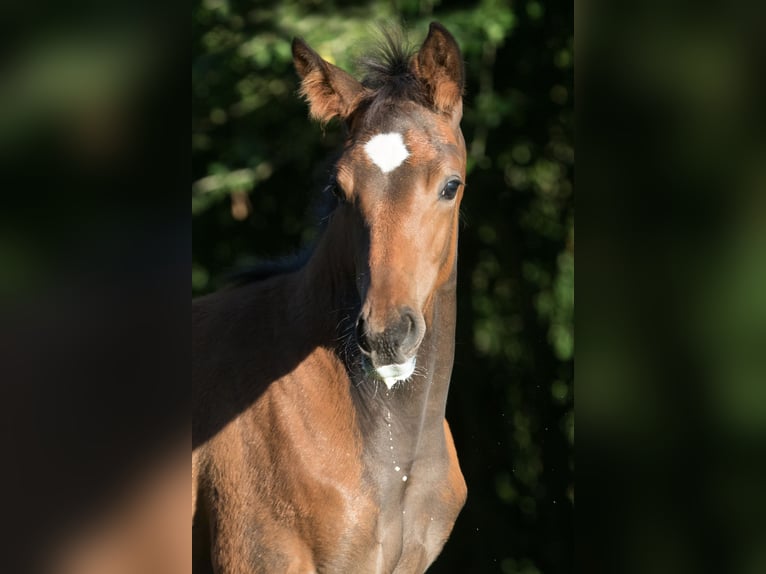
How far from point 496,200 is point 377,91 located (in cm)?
223

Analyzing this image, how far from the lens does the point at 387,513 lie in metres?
2.32

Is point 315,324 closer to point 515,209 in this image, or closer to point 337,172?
point 337,172

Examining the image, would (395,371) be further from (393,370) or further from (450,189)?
(450,189)

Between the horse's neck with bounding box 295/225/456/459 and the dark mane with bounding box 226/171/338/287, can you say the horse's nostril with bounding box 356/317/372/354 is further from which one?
the dark mane with bounding box 226/171/338/287

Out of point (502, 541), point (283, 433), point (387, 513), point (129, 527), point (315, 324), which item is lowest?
point (502, 541)

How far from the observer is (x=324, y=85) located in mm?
2514

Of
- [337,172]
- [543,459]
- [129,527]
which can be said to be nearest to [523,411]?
[543,459]

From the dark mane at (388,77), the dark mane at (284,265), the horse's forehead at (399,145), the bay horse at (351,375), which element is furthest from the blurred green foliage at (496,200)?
the horse's forehead at (399,145)

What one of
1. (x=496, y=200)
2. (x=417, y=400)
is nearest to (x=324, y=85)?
(x=417, y=400)

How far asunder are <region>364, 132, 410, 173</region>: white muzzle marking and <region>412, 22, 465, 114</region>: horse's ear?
10.2 inches

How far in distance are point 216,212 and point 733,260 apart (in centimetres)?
520

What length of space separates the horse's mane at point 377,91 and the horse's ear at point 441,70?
34mm

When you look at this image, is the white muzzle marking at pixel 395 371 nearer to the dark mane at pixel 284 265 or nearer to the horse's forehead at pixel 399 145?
the horse's forehead at pixel 399 145

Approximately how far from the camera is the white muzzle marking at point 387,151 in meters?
2.19
